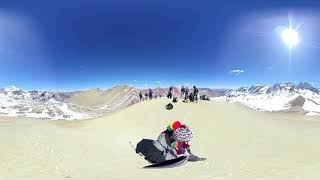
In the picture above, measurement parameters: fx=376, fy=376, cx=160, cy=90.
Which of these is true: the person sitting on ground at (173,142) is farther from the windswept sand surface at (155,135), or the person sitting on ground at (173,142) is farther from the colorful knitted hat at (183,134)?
the windswept sand surface at (155,135)

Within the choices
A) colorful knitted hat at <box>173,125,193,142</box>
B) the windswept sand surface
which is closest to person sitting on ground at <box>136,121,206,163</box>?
colorful knitted hat at <box>173,125,193,142</box>

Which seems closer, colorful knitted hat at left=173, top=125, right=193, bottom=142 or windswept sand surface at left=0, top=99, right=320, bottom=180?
windswept sand surface at left=0, top=99, right=320, bottom=180

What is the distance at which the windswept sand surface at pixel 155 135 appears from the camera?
21750mm

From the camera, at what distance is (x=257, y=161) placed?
87.3ft

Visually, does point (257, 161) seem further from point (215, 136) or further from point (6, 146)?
point (6, 146)

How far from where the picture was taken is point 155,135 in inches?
1603

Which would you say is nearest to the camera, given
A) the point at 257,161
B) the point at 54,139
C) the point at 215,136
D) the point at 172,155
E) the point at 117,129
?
the point at 172,155

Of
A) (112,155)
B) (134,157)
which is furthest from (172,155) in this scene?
(112,155)

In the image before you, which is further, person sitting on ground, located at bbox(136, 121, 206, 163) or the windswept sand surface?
person sitting on ground, located at bbox(136, 121, 206, 163)

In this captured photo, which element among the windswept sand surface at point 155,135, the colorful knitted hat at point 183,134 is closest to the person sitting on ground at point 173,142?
the colorful knitted hat at point 183,134

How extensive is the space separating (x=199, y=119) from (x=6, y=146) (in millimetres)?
23059

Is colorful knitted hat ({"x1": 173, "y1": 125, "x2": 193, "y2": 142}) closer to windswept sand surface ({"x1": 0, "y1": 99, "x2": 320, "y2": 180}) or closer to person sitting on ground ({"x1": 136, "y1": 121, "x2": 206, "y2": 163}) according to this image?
person sitting on ground ({"x1": 136, "y1": 121, "x2": 206, "y2": 163})

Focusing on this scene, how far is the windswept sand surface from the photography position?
856 inches

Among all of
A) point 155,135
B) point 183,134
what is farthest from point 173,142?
point 155,135
